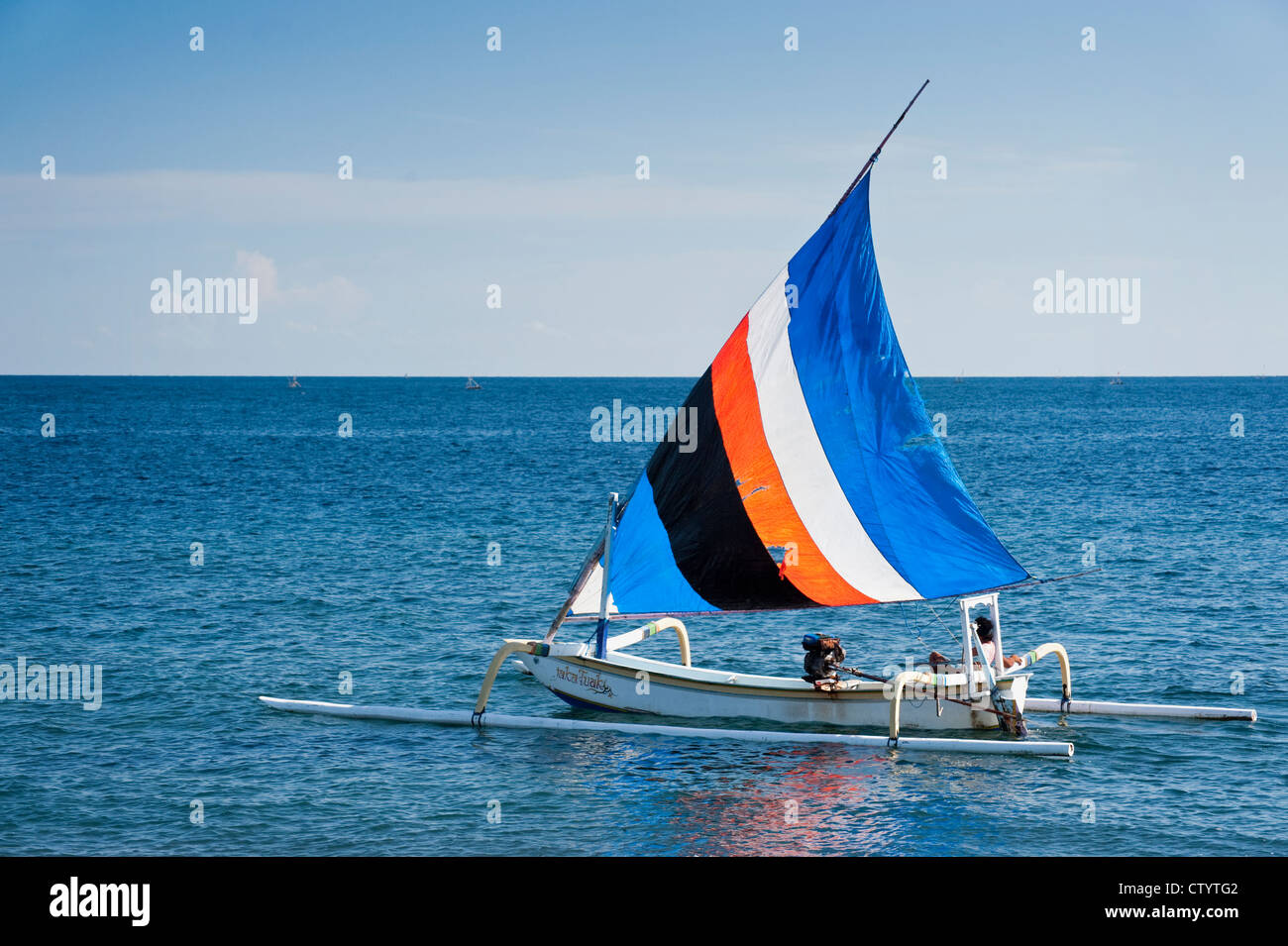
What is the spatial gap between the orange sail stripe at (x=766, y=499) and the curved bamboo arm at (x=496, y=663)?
5.19 meters

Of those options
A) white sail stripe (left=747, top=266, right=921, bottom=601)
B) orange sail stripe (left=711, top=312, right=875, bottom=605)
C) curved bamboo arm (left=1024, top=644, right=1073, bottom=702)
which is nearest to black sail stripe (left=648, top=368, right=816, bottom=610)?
orange sail stripe (left=711, top=312, right=875, bottom=605)

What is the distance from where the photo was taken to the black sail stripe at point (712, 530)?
2453cm

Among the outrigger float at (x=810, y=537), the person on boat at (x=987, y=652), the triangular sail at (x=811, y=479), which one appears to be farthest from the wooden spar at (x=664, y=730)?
the triangular sail at (x=811, y=479)

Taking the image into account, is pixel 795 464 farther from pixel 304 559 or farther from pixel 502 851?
pixel 304 559

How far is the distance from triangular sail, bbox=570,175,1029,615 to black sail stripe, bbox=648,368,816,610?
0.09ft

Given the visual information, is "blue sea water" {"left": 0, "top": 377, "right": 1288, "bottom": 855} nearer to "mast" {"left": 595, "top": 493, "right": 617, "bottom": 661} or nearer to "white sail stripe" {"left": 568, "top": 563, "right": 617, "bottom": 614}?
"mast" {"left": 595, "top": 493, "right": 617, "bottom": 661}

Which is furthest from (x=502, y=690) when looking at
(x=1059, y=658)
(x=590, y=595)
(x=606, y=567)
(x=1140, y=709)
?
(x=1140, y=709)

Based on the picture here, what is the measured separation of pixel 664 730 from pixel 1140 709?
939 centimetres

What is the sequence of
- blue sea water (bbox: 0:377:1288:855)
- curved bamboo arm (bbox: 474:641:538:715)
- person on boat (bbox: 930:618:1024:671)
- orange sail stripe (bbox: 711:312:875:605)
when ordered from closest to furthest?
blue sea water (bbox: 0:377:1288:855) < person on boat (bbox: 930:618:1024:671) < orange sail stripe (bbox: 711:312:875:605) < curved bamboo arm (bbox: 474:641:538:715)

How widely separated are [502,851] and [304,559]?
30262 millimetres

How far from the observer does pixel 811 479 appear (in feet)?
79.8

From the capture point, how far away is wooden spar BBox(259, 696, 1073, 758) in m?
22.2

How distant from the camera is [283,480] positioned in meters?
80.5

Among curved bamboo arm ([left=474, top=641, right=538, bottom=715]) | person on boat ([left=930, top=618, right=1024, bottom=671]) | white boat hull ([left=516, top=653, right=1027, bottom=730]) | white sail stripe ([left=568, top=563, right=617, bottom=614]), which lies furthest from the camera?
white sail stripe ([left=568, top=563, right=617, bottom=614])
